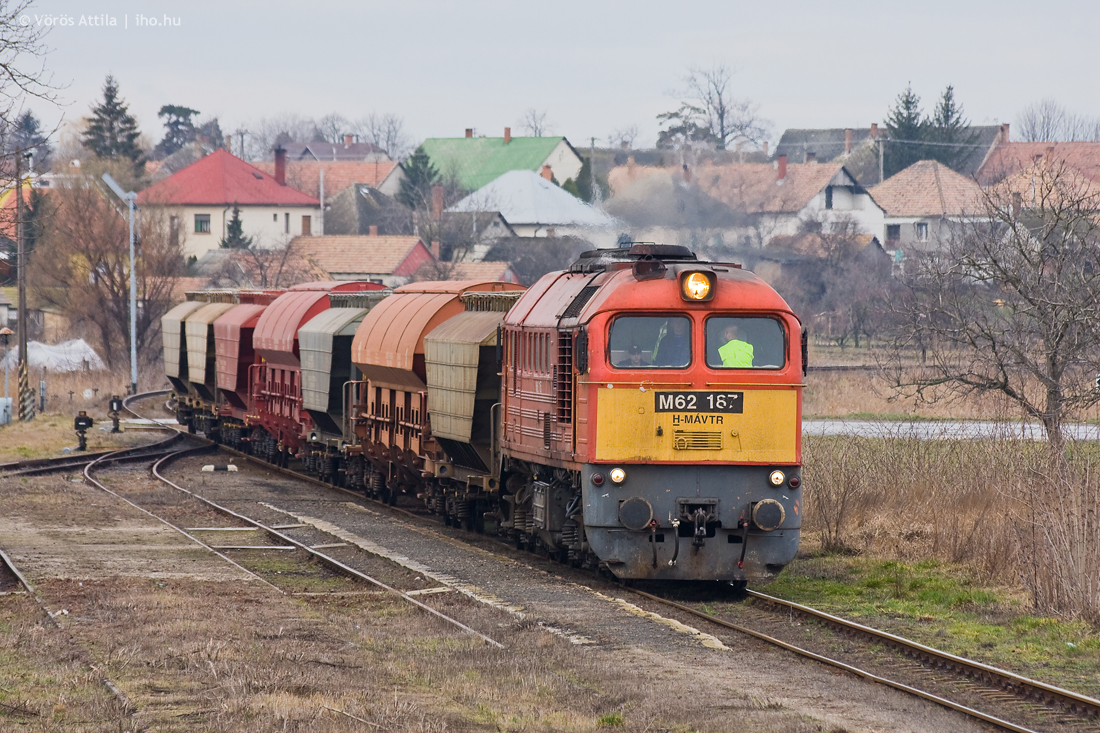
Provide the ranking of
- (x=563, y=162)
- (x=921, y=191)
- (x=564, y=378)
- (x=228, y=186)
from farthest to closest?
1. (x=563, y=162)
2. (x=228, y=186)
3. (x=921, y=191)
4. (x=564, y=378)

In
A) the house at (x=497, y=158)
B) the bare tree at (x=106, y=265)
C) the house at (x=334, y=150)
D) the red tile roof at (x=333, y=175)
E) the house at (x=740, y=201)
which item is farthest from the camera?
the house at (x=334, y=150)

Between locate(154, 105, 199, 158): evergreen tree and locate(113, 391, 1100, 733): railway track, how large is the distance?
136m

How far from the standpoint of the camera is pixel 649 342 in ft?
42.7

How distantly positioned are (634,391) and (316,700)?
17.0 feet

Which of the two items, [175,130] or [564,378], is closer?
[564,378]

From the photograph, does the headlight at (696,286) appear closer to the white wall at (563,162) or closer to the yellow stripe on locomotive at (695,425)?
the yellow stripe on locomotive at (695,425)

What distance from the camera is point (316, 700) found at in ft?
28.2

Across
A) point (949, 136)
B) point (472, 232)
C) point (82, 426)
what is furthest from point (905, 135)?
point (82, 426)

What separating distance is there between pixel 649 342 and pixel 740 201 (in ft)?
117

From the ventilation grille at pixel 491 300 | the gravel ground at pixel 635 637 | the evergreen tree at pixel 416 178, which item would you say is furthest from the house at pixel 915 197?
the gravel ground at pixel 635 637

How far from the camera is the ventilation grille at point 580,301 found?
13.6m

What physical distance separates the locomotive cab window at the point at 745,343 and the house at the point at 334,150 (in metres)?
133

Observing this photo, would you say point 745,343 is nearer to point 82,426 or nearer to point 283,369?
point 283,369

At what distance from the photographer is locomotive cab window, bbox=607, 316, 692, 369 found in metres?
12.9
